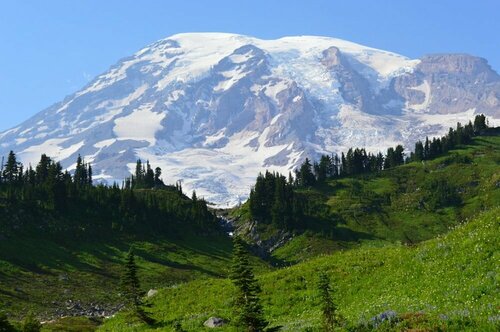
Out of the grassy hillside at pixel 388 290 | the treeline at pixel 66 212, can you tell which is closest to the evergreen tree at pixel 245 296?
the grassy hillside at pixel 388 290

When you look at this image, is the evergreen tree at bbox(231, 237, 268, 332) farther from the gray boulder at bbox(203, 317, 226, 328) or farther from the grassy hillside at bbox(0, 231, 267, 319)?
the grassy hillside at bbox(0, 231, 267, 319)

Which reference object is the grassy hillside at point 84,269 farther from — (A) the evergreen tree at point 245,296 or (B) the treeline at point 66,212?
(A) the evergreen tree at point 245,296

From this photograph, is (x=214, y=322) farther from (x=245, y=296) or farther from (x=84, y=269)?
(x=84, y=269)

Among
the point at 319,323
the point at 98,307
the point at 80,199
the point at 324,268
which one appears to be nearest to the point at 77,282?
the point at 98,307

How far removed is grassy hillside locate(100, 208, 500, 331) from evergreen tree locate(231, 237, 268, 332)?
5.56 feet

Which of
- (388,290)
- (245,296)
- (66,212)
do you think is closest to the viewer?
(388,290)

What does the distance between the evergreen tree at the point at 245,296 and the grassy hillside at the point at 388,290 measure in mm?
1695

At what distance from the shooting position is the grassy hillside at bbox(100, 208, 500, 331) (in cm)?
2612

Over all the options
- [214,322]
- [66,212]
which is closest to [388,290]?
[214,322]

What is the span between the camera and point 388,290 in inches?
1305

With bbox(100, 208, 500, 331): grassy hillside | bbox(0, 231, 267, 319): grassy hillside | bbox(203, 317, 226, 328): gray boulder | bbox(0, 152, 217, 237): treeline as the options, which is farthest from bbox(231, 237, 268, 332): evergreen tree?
bbox(0, 152, 217, 237): treeline

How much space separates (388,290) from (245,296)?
8418mm

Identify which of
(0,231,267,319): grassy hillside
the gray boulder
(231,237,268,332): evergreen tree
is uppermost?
(231,237,268,332): evergreen tree

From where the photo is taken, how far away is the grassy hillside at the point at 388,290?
26.1m
